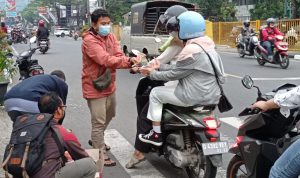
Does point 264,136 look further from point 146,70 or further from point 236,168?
point 146,70

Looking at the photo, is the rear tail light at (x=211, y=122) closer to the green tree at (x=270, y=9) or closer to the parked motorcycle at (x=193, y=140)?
the parked motorcycle at (x=193, y=140)

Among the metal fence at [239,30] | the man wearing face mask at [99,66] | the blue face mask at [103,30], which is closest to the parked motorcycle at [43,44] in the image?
the metal fence at [239,30]

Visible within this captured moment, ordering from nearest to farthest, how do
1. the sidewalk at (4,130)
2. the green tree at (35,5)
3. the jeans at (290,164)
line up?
the jeans at (290,164) → the sidewalk at (4,130) → the green tree at (35,5)

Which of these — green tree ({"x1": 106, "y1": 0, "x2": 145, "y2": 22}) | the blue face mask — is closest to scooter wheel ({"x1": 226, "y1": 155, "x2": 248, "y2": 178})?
the blue face mask

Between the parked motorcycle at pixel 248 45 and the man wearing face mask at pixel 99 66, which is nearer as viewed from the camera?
the man wearing face mask at pixel 99 66

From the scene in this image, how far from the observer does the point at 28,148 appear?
123 inches

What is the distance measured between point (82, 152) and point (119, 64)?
1.59 meters

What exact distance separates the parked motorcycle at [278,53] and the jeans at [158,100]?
32.6 ft

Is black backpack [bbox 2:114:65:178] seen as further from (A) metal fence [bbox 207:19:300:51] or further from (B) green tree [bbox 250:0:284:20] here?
(B) green tree [bbox 250:0:284:20]

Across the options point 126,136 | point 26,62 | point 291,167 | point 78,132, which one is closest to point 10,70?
point 26,62

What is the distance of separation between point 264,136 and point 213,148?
660 mm

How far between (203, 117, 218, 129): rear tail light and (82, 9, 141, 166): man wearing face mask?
112 centimetres

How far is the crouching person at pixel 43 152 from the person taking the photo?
3.13 meters

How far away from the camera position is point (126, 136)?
6512 millimetres
